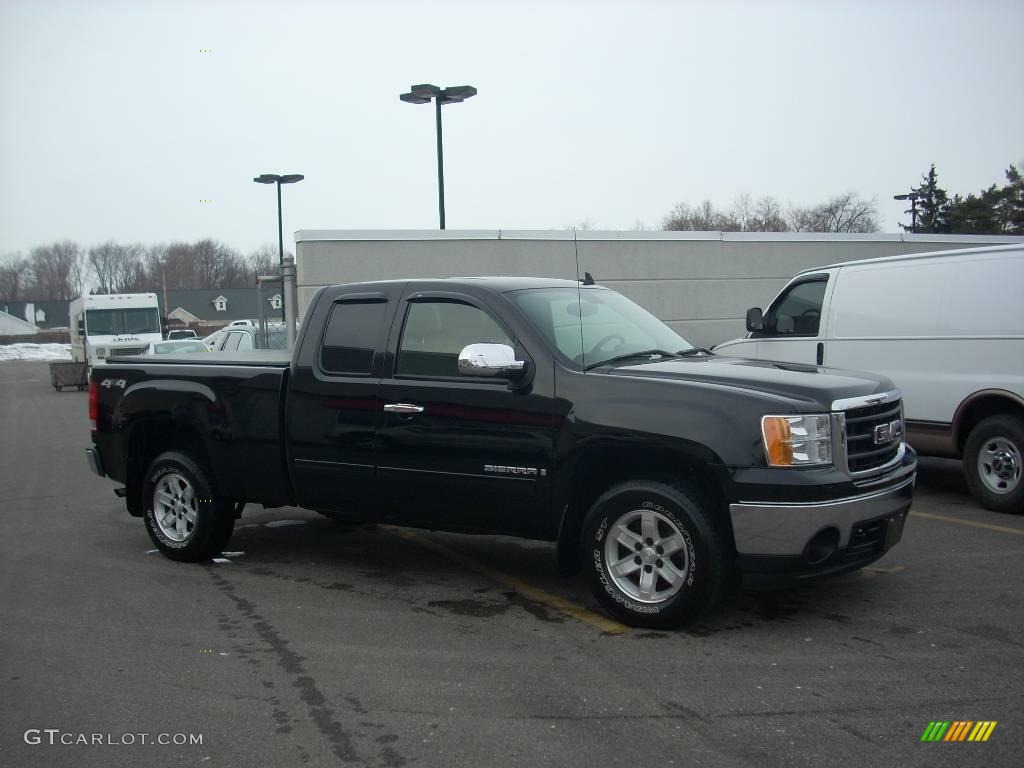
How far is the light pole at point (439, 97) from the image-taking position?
19.0 m

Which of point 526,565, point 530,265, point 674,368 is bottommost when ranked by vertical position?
point 526,565

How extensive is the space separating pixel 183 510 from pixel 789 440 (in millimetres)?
4546

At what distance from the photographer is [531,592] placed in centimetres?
614

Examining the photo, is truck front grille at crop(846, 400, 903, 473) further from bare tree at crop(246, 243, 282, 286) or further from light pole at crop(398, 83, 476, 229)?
bare tree at crop(246, 243, 282, 286)

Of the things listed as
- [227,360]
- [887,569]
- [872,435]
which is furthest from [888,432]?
[227,360]

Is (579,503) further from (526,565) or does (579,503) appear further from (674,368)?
(526,565)

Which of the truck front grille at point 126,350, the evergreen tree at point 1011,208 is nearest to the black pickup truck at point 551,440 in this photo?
the truck front grille at point 126,350

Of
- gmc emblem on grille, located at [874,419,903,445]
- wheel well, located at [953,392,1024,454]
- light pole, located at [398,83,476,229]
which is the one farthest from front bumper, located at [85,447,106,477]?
light pole, located at [398,83,476,229]

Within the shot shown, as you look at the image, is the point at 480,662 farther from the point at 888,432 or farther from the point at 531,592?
the point at 888,432

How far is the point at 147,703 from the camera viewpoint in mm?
4379

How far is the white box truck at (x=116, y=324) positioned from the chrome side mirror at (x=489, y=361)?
29019 millimetres

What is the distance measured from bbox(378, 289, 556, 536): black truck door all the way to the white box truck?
2829 cm

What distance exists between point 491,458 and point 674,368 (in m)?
1.19

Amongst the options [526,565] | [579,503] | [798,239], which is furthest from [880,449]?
[798,239]
